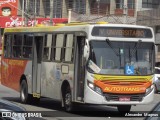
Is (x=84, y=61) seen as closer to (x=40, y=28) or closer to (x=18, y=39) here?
(x=40, y=28)

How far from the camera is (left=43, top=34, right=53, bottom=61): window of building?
756 inches

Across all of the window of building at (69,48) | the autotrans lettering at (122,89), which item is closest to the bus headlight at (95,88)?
the autotrans lettering at (122,89)

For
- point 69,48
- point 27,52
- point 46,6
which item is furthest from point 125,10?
point 69,48

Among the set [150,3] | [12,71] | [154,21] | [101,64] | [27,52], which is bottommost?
[150,3]

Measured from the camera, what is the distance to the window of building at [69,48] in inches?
694

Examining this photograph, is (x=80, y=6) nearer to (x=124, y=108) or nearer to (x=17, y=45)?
(x=17, y=45)

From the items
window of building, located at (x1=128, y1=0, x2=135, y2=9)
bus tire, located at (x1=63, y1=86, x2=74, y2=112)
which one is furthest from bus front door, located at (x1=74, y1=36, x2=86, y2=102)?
window of building, located at (x1=128, y1=0, x2=135, y2=9)

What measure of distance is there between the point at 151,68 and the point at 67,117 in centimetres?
312

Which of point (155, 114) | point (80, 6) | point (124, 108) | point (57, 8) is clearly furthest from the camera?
point (57, 8)

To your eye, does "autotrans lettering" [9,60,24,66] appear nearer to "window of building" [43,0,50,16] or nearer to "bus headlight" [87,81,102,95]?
"bus headlight" [87,81,102,95]

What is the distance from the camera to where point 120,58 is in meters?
16.8

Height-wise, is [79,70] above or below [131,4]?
above

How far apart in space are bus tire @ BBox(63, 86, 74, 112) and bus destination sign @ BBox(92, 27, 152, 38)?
219 cm

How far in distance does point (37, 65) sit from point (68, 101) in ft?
10.2
